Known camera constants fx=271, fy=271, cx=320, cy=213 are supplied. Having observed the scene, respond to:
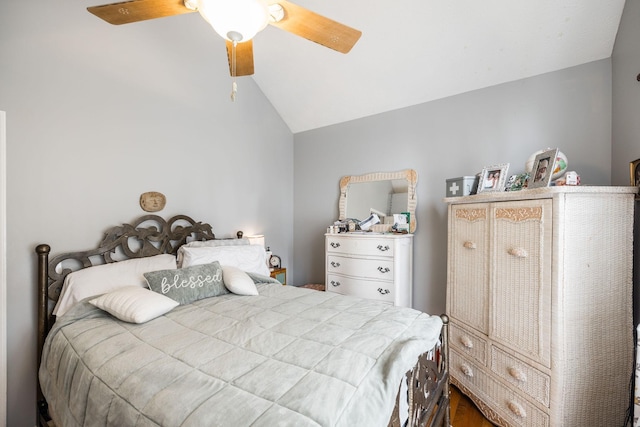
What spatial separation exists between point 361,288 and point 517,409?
143 centimetres

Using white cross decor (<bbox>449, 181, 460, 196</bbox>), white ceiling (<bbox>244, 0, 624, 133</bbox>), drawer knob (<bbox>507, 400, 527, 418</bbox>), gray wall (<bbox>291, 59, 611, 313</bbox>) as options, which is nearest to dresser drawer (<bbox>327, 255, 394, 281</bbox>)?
gray wall (<bbox>291, 59, 611, 313</bbox>)

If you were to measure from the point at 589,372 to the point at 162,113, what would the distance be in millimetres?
3488

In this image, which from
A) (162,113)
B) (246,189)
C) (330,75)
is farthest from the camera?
(246,189)

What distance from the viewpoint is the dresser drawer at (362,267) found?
2.64 m

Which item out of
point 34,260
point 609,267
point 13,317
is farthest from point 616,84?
point 13,317

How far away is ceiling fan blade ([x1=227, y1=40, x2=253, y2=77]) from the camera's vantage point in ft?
4.99

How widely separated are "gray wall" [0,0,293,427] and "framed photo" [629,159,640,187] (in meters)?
3.13

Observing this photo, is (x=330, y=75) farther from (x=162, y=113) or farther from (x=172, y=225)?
(x=172, y=225)

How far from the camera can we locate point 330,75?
117 inches

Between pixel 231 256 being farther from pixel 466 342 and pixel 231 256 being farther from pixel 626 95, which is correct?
pixel 626 95

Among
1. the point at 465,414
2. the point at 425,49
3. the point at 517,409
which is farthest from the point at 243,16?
the point at 465,414

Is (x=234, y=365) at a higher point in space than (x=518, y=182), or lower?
lower

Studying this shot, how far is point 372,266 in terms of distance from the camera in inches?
107

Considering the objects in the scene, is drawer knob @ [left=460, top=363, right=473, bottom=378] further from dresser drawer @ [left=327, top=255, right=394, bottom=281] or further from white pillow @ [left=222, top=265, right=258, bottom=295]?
white pillow @ [left=222, top=265, right=258, bottom=295]
